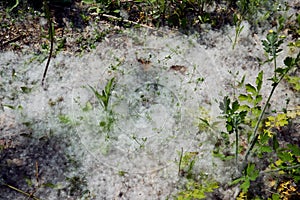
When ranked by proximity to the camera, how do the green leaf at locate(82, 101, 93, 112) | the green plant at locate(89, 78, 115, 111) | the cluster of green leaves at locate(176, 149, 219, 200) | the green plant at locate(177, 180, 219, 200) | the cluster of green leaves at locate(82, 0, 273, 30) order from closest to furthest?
the green plant at locate(177, 180, 219, 200), the cluster of green leaves at locate(176, 149, 219, 200), the green plant at locate(89, 78, 115, 111), the green leaf at locate(82, 101, 93, 112), the cluster of green leaves at locate(82, 0, 273, 30)

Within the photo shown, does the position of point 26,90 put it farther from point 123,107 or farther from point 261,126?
point 261,126

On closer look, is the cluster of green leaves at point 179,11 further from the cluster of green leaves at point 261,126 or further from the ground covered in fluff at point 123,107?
the cluster of green leaves at point 261,126

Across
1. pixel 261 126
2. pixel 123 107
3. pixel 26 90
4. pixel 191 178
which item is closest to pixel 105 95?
pixel 123 107

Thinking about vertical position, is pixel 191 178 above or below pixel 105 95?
below

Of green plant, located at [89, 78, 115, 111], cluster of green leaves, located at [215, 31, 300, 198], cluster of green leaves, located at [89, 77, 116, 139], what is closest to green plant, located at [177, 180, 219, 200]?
cluster of green leaves, located at [215, 31, 300, 198]

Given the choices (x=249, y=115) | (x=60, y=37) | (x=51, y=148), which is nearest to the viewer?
(x=51, y=148)

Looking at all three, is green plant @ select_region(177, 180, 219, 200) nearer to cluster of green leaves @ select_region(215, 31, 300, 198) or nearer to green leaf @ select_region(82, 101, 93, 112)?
cluster of green leaves @ select_region(215, 31, 300, 198)

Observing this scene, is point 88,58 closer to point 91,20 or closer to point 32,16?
point 91,20

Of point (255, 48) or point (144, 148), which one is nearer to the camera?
point (144, 148)

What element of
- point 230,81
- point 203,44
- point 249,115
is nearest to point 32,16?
point 203,44

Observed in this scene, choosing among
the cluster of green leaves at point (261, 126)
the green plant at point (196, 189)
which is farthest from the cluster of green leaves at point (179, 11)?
the green plant at point (196, 189)

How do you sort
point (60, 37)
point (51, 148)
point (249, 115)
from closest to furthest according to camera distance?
point (51, 148)
point (249, 115)
point (60, 37)
